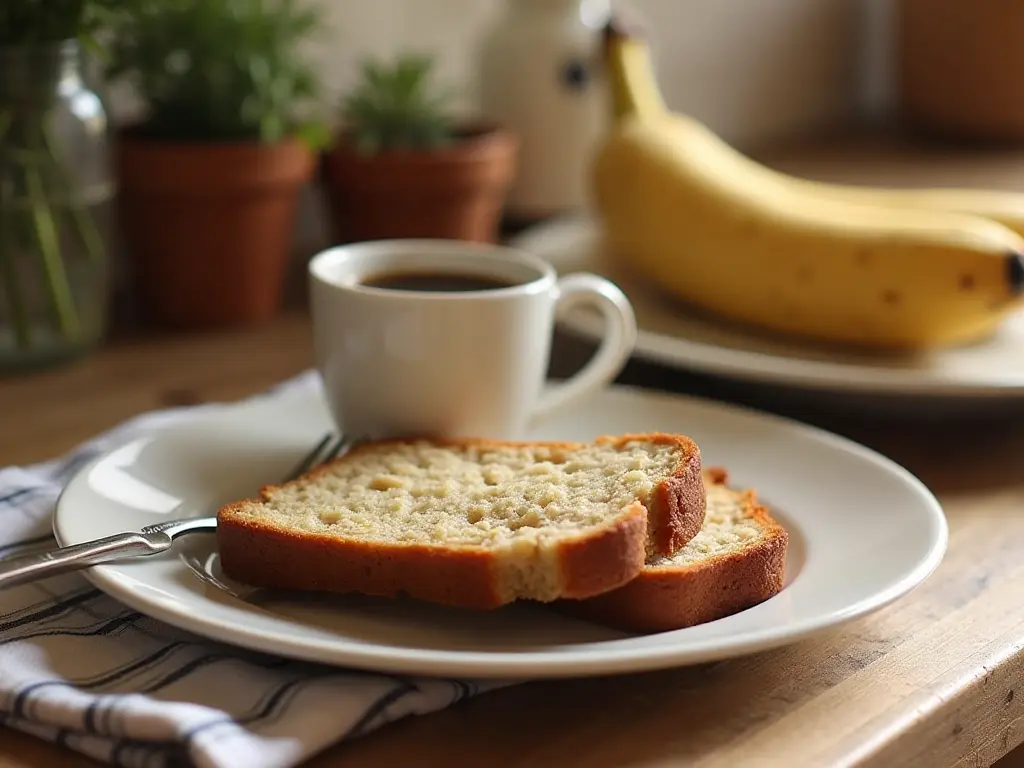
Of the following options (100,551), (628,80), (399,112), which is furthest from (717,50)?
(100,551)

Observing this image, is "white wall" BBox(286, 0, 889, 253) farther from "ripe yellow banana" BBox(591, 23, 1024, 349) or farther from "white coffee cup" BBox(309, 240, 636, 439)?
"white coffee cup" BBox(309, 240, 636, 439)

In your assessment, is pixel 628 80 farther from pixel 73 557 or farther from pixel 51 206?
pixel 73 557

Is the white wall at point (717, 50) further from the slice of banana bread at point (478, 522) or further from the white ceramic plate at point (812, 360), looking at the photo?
the slice of banana bread at point (478, 522)

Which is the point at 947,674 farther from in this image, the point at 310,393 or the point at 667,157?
the point at 667,157

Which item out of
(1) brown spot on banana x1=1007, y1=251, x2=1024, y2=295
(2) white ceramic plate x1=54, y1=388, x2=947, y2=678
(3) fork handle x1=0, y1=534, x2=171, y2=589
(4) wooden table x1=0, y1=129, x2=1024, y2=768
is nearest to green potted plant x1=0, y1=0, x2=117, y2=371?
(2) white ceramic plate x1=54, y1=388, x2=947, y2=678

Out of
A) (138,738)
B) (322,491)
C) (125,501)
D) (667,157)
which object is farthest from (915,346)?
(138,738)

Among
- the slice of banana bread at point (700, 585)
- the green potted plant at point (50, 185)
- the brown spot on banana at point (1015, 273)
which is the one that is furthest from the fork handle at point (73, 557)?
the brown spot on banana at point (1015, 273)
